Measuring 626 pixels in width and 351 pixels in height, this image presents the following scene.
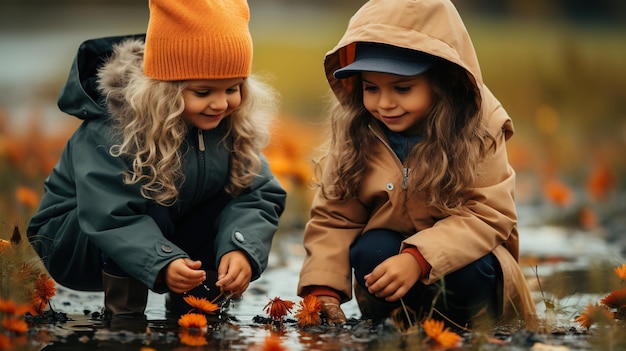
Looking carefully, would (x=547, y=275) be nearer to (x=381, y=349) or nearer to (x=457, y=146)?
(x=457, y=146)

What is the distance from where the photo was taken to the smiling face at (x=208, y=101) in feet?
11.7

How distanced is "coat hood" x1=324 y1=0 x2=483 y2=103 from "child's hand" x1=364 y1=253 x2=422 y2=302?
0.64 metres

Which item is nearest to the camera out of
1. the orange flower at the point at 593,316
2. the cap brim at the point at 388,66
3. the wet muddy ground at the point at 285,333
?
the wet muddy ground at the point at 285,333

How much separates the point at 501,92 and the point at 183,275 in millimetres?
6985

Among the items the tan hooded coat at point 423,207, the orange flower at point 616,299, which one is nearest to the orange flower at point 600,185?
the tan hooded coat at point 423,207

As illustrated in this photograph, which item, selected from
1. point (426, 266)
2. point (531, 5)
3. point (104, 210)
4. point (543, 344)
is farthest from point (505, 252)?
point (531, 5)

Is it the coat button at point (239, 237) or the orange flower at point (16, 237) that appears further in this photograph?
the coat button at point (239, 237)

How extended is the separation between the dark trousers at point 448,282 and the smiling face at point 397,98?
401mm

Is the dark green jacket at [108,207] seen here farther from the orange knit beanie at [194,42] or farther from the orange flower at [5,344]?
the orange flower at [5,344]

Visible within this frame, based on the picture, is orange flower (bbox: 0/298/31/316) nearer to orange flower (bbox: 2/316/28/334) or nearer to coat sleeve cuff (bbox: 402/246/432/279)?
orange flower (bbox: 2/316/28/334)

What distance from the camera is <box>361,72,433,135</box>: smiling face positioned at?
345 cm

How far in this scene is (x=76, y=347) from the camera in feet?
9.91

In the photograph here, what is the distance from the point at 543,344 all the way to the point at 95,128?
1.69 m

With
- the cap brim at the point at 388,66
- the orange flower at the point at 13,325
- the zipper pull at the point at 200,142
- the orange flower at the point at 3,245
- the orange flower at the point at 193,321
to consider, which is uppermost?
the cap brim at the point at 388,66
